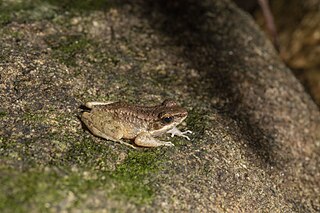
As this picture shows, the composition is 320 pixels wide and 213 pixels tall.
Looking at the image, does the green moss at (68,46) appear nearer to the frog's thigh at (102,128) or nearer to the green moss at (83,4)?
the green moss at (83,4)

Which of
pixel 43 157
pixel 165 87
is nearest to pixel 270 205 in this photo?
pixel 165 87

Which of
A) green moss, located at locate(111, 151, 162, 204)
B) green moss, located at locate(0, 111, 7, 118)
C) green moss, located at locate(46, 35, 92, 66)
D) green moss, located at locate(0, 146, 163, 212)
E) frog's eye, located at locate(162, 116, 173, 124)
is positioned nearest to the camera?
green moss, located at locate(0, 146, 163, 212)

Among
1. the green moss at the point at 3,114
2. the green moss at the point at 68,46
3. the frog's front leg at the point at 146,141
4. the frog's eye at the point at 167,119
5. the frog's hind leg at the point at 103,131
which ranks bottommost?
the green moss at the point at 3,114

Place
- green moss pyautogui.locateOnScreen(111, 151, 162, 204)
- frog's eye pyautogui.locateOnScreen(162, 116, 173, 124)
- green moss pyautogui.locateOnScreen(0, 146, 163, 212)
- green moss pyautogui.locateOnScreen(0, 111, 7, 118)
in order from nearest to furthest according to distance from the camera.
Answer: green moss pyautogui.locateOnScreen(0, 146, 163, 212) → green moss pyautogui.locateOnScreen(111, 151, 162, 204) → green moss pyautogui.locateOnScreen(0, 111, 7, 118) → frog's eye pyautogui.locateOnScreen(162, 116, 173, 124)

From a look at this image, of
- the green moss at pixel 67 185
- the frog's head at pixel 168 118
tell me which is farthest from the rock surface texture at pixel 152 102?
the frog's head at pixel 168 118

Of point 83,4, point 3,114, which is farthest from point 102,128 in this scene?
point 83,4

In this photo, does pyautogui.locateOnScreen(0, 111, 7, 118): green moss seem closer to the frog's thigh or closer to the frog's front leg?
the frog's thigh

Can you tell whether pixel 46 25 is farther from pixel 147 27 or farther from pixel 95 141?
pixel 95 141

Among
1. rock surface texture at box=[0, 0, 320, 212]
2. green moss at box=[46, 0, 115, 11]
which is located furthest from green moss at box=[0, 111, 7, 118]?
green moss at box=[46, 0, 115, 11]
